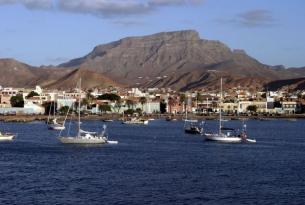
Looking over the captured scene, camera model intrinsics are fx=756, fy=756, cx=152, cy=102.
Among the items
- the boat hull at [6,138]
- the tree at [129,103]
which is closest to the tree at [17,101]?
the tree at [129,103]

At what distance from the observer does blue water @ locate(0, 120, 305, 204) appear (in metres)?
28.2

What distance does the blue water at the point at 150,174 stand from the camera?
92.6ft

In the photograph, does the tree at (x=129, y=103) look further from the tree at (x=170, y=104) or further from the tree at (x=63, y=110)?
the tree at (x=63, y=110)

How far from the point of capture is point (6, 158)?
4322 centimetres

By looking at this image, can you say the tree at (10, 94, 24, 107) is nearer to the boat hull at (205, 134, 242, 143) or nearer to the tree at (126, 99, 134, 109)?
the tree at (126, 99, 134, 109)

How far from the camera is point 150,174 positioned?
35375 millimetres

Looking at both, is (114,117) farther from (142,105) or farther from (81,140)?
(81,140)

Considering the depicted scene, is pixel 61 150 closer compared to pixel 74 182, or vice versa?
pixel 74 182

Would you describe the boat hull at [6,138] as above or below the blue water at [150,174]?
above

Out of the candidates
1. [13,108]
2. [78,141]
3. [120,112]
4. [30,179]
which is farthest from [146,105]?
[30,179]

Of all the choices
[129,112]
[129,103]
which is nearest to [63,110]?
[129,112]

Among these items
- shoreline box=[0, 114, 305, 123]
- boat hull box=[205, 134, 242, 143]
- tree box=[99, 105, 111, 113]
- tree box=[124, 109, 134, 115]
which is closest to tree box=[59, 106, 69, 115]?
shoreline box=[0, 114, 305, 123]

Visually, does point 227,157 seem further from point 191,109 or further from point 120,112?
point 191,109

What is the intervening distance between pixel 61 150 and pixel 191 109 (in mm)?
112891
